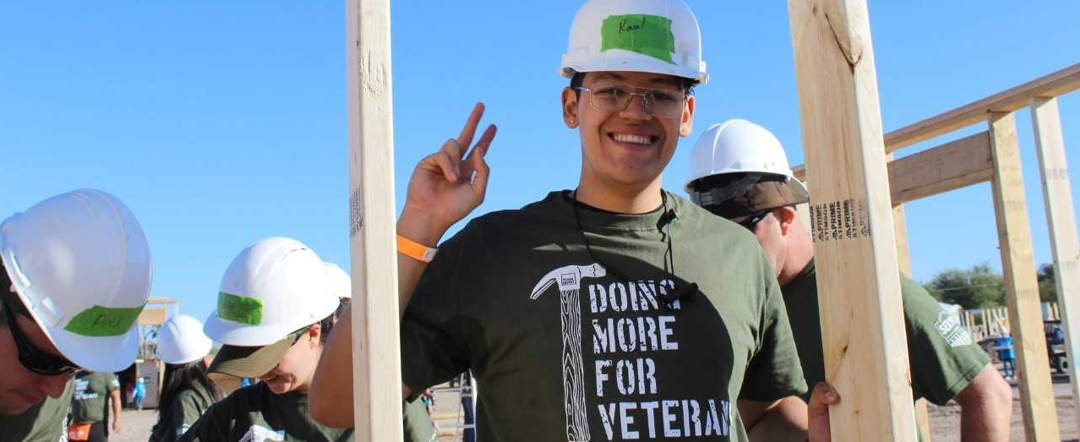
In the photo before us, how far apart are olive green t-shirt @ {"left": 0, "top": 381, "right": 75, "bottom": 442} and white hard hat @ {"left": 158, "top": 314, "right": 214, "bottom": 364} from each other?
2.78 meters

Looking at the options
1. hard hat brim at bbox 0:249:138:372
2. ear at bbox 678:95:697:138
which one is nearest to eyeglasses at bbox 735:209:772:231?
ear at bbox 678:95:697:138

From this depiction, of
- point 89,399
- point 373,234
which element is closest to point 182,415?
point 89,399

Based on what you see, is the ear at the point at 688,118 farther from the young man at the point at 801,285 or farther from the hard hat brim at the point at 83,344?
the hard hat brim at the point at 83,344

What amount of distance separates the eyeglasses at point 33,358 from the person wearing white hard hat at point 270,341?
94cm

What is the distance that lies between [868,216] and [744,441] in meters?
0.75

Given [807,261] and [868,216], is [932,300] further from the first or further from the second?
[868,216]

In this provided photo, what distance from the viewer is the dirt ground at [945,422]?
1152 cm

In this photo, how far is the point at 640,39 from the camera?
2.09m

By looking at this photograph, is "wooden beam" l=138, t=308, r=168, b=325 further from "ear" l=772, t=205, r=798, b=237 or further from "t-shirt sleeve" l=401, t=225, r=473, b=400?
"t-shirt sleeve" l=401, t=225, r=473, b=400

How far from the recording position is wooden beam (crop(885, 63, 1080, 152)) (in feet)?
14.7

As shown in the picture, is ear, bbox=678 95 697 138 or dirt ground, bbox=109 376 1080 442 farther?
dirt ground, bbox=109 376 1080 442

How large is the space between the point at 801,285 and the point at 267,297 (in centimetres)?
221

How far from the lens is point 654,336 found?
2031mm

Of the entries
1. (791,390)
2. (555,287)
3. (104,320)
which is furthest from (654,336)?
(104,320)
